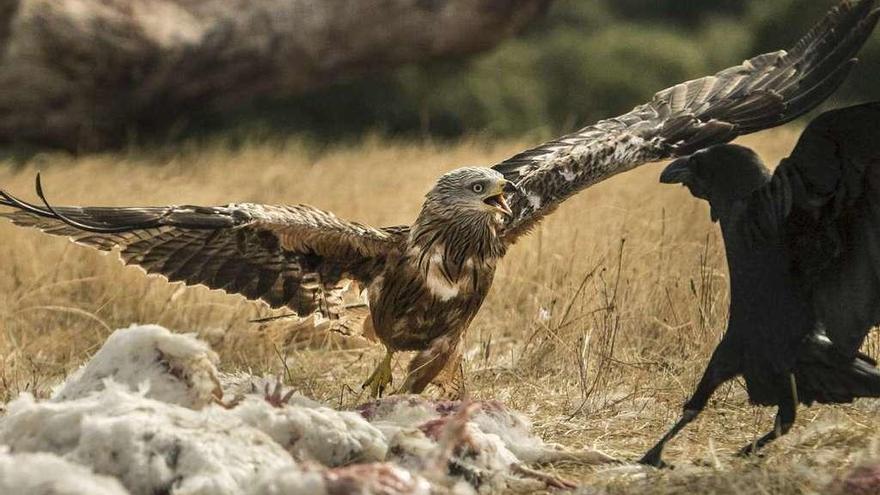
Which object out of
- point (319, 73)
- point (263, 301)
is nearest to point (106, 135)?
point (319, 73)

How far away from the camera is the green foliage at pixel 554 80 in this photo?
1563 centimetres

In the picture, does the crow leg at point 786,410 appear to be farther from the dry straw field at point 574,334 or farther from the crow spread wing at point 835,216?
the crow spread wing at point 835,216

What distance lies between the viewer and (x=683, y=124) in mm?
5980

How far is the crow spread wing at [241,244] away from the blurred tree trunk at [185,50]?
17.9 ft

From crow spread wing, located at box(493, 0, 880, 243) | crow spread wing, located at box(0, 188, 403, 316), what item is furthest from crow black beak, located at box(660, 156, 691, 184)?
crow spread wing, located at box(0, 188, 403, 316)

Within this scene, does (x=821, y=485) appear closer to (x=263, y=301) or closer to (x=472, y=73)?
(x=263, y=301)

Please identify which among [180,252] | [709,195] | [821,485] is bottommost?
[821,485]

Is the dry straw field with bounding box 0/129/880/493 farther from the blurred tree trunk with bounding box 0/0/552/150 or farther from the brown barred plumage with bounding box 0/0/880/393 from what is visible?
the blurred tree trunk with bounding box 0/0/552/150

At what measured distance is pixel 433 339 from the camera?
210 inches

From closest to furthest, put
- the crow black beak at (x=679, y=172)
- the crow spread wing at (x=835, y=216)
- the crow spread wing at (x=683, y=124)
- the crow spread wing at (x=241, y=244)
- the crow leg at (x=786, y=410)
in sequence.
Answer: the crow spread wing at (x=835, y=216), the crow leg at (x=786, y=410), the crow black beak at (x=679, y=172), the crow spread wing at (x=241, y=244), the crow spread wing at (x=683, y=124)

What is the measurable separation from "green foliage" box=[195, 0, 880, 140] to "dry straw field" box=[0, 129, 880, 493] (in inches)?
252

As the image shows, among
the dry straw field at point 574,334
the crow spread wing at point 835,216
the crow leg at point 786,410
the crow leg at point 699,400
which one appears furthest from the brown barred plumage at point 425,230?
the crow leg at point 786,410

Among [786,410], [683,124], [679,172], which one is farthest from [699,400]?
[683,124]

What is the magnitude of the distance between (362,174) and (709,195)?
6.58 m
